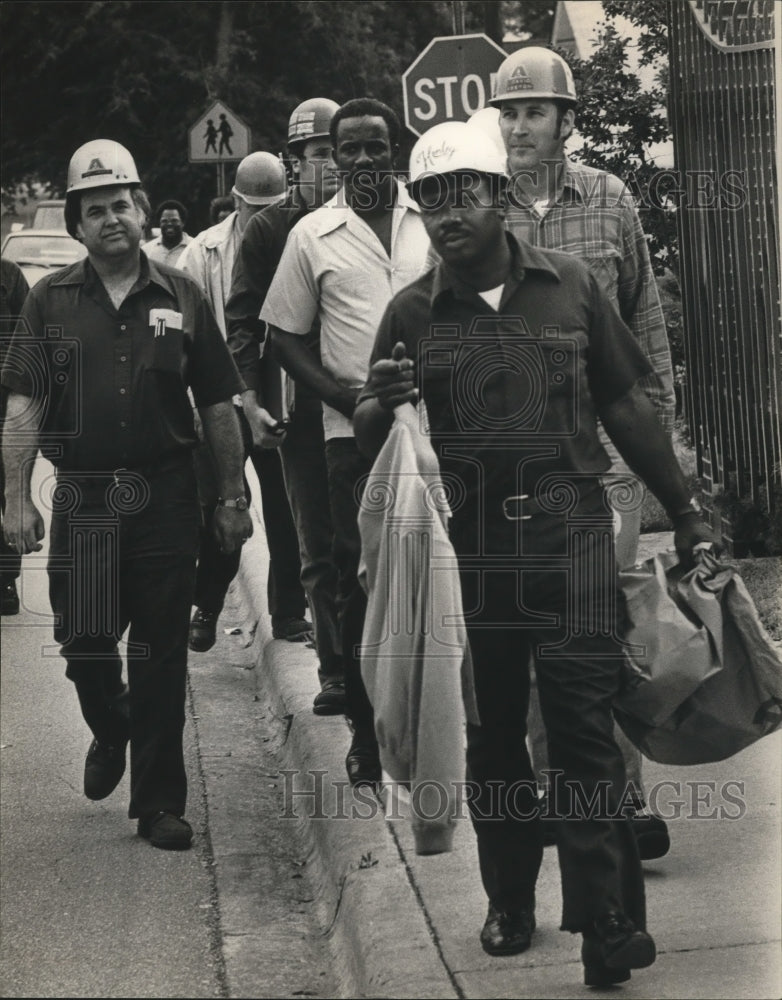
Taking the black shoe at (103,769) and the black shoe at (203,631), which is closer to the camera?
the black shoe at (103,769)

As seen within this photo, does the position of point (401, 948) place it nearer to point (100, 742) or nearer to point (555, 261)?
point (555, 261)

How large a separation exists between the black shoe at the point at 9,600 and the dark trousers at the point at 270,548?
156 cm

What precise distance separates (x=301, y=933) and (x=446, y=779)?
4.60 ft

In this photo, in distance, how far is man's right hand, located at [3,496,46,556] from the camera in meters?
6.22

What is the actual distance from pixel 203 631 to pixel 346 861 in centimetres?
360

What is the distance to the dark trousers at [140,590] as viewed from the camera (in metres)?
6.17

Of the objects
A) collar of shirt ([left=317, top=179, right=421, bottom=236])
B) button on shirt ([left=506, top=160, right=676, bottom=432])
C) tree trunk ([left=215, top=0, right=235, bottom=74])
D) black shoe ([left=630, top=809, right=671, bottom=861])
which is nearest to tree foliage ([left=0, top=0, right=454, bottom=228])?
tree trunk ([left=215, top=0, right=235, bottom=74])

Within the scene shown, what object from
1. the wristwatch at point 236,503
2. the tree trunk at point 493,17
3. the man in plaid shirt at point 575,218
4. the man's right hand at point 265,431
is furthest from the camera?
the tree trunk at point 493,17

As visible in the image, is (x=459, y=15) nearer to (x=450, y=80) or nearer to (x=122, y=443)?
(x=450, y=80)

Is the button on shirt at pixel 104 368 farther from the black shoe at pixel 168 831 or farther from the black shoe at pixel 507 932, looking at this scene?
the black shoe at pixel 507 932

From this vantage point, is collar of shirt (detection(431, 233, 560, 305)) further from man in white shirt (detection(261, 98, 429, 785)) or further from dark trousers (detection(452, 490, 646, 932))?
man in white shirt (detection(261, 98, 429, 785))

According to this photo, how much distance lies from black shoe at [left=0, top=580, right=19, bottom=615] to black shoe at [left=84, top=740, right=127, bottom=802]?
12.1 ft

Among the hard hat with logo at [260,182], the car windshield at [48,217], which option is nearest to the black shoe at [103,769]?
the hard hat with logo at [260,182]

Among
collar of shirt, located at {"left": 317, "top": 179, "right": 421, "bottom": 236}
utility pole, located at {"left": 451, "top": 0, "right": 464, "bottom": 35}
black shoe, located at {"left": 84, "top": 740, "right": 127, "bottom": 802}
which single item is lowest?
black shoe, located at {"left": 84, "top": 740, "right": 127, "bottom": 802}
